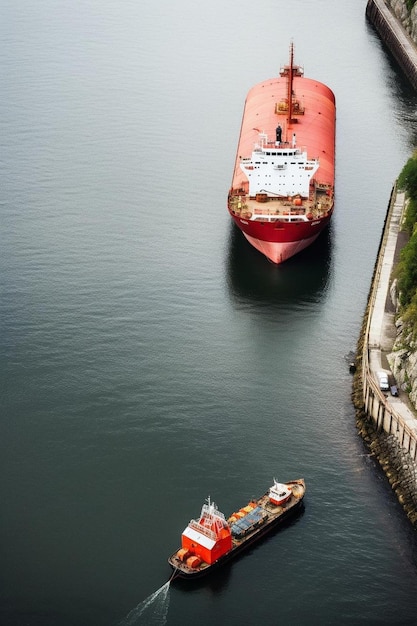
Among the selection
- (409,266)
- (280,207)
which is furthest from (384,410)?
(280,207)

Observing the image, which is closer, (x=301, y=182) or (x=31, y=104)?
(x=301, y=182)

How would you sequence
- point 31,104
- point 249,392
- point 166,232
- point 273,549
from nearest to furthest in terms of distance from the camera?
point 273,549
point 249,392
point 166,232
point 31,104

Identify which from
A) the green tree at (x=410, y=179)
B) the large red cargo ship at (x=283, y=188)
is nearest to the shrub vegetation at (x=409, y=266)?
the green tree at (x=410, y=179)

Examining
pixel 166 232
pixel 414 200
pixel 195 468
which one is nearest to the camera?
pixel 195 468

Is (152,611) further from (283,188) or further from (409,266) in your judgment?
(283,188)

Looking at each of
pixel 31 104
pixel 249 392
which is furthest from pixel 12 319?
pixel 31 104

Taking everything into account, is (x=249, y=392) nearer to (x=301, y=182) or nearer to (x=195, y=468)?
(x=195, y=468)

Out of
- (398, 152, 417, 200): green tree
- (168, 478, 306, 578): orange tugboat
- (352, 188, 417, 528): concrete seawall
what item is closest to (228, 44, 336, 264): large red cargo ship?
(398, 152, 417, 200): green tree
